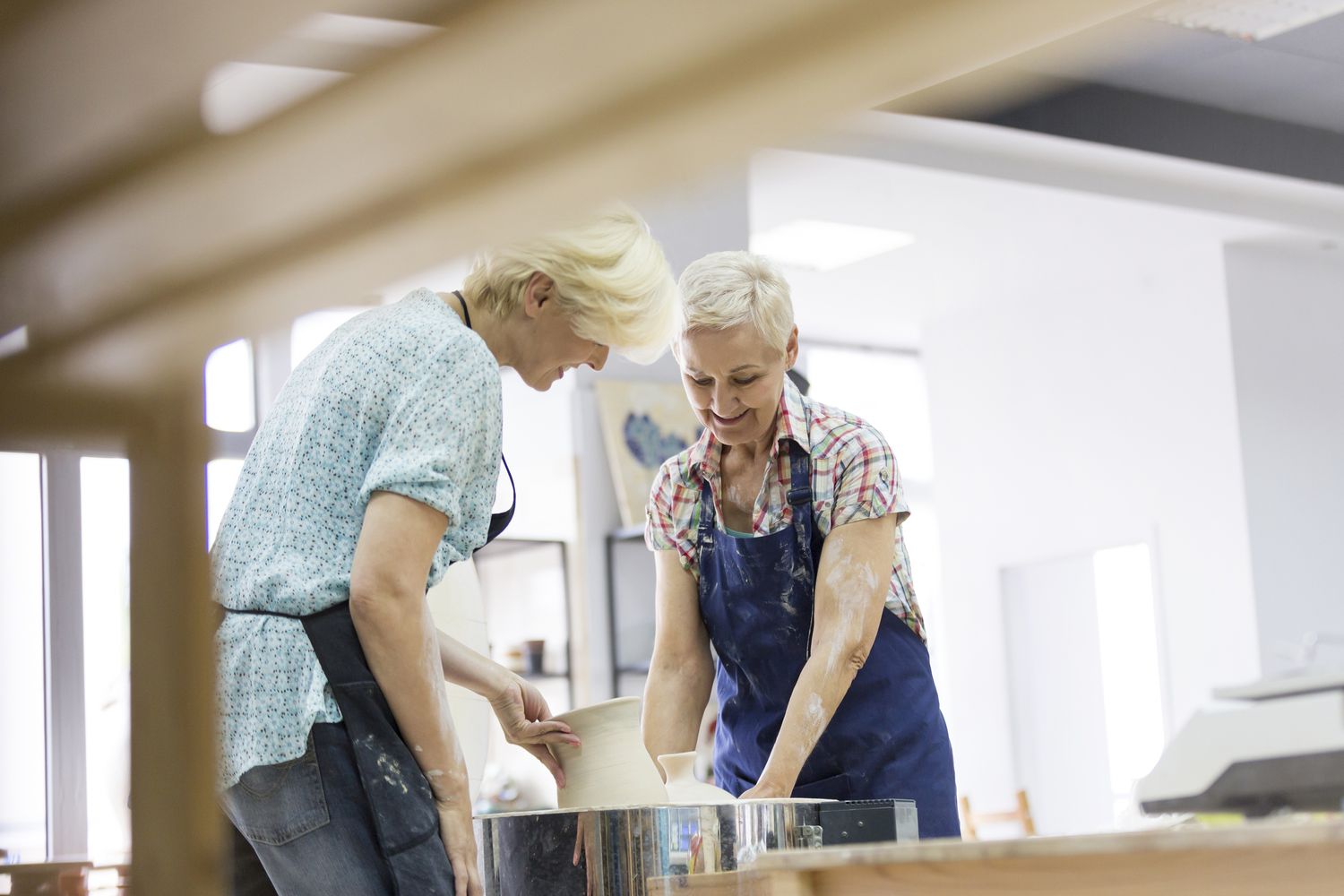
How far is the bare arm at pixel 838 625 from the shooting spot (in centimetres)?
204

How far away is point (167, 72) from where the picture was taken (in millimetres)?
896

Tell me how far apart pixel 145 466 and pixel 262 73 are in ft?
0.89

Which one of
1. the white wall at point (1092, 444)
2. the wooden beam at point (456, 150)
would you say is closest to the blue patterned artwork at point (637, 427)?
the white wall at point (1092, 444)

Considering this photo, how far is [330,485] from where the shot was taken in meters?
1.56

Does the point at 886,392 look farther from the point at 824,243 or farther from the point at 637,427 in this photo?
the point at 637,427

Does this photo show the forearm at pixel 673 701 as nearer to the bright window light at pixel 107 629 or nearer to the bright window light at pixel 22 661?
the bright window light at pixel 107 629

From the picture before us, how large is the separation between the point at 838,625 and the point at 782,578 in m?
0.13

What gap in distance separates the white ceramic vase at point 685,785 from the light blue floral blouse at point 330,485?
438 mm

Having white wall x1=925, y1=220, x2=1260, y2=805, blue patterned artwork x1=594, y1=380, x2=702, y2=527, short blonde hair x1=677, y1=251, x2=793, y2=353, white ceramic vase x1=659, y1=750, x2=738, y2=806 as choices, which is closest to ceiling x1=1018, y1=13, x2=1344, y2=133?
white wall x1=925, y1=220, x2=1260, y2=805

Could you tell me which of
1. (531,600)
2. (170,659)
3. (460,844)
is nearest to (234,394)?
(531,600)

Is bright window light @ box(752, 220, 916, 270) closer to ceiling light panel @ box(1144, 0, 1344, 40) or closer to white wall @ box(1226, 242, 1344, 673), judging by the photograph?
white wall @ box(1226, 242, 1344, 673)

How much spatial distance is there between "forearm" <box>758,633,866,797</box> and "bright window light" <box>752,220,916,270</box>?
14.9ft

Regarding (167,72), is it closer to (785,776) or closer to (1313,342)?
(785,776)

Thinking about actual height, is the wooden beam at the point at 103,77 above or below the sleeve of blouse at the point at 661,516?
above
